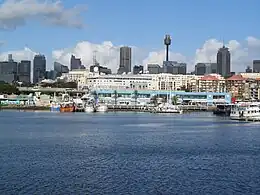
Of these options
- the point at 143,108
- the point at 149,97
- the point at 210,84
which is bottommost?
the point at 143,108

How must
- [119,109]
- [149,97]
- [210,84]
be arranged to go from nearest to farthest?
[119,109] < [149,97] < [210,84]

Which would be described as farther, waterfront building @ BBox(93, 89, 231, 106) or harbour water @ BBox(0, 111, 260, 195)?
waterfront building @ BBox(93, 89, 231, 106)

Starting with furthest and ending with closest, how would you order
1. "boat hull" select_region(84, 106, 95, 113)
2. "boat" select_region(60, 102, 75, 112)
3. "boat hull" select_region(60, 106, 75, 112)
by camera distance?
"boat" select_region(60, 102, 75, 112) < "boat hull" select_region(60, 106, 75, 112) < "boat hull" select_region(84, 106, 95, 113)

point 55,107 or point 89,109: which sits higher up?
point 55,107

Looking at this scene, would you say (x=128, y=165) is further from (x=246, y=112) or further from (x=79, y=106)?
(x=79, y=106)

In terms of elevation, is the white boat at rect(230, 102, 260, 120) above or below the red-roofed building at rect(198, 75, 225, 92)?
below

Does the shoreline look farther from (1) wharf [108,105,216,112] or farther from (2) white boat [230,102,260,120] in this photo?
(2) white boat [230,102,260,120]

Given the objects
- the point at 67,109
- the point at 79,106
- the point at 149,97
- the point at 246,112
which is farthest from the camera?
the point at 149,97

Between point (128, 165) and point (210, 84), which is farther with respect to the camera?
point (210, 84)

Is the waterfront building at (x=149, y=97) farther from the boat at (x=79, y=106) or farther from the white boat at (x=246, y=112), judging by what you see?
the white boat at (x=246, y=112)

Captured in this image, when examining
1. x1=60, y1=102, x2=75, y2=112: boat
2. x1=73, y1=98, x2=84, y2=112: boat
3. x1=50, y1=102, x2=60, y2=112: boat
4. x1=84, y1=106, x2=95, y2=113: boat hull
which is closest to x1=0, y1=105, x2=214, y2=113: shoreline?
x1=50, y1=102, x2=60, y2=112: boat

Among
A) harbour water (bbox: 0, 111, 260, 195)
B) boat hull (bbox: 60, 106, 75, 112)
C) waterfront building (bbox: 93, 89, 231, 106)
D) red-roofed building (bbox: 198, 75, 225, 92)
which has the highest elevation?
red-roofed building (bbox: 198, 75, 225, 92)

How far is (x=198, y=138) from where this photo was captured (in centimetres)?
4369

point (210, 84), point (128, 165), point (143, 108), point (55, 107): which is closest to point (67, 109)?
point (55, 107)
